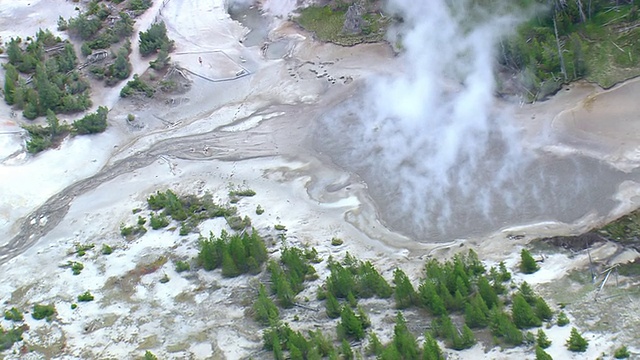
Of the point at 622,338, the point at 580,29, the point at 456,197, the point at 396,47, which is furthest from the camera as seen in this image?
the point at 396,47

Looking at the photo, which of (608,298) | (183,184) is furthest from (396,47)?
(608,298)

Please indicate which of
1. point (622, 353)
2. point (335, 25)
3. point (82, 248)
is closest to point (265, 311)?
point (82, 248)

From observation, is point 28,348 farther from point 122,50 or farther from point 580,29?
point 580,29

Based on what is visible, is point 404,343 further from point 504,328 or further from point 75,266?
point 75,266

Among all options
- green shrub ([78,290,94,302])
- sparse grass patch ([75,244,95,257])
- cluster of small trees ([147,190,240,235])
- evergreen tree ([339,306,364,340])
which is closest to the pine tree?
evergreen tree ([339,306,364,340])

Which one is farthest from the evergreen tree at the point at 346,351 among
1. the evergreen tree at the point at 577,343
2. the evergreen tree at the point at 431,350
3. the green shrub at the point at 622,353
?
the green shrub at the point at 622,353

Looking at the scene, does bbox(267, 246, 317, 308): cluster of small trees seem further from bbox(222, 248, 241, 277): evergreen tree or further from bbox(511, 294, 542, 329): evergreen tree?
bbox(511, 294, 542, 329): evergreen tree
